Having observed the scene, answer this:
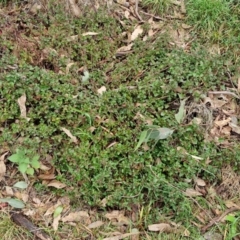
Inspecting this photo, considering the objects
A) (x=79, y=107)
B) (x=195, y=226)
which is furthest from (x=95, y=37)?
(x=195, y=226)

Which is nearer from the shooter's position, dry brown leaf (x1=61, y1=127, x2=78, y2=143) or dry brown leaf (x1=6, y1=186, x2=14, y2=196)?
dry brown leaf (x1=6, y1=186, x2=14, y2=196)

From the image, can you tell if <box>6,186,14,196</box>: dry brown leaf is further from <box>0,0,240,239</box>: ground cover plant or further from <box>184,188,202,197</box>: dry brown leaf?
<box>184,188,202,197</box>: dry brown leaf

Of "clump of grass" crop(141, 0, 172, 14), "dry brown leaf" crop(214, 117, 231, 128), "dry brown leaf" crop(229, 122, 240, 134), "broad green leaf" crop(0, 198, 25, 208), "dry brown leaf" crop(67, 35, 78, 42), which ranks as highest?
"clump of grass" crop(141, 0, 172, 14)

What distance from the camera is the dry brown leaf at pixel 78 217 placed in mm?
2604

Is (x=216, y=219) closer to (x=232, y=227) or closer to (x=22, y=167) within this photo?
(x=232, y=227)

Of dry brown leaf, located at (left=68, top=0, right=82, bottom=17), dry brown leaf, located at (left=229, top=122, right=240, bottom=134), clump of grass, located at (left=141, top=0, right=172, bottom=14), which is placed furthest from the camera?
clump of grass, located at (left=141, top=0, right=172, bottom=14)

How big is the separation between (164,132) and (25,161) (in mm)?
882

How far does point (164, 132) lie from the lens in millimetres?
2750

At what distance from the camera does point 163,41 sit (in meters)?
3.18

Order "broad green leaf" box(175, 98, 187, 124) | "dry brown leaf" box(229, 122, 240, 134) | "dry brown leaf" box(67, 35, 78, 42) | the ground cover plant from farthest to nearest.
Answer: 1. "dry brown leaf" box(67, 35, 78, 42)
2. "dry brown leaf" box(229, 122, 240, 134)
3. "broad green leaf" box(175, 98, 187, 124)
4. the ground cover plant

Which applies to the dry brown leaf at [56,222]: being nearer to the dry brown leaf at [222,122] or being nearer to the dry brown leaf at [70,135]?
the dry brown leaf at [70,135]

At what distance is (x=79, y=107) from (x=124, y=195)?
647 mm

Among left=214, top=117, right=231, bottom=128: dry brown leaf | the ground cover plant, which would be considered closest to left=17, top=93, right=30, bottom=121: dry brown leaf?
the ground cover plant

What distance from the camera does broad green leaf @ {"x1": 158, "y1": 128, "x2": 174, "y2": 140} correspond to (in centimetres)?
273
